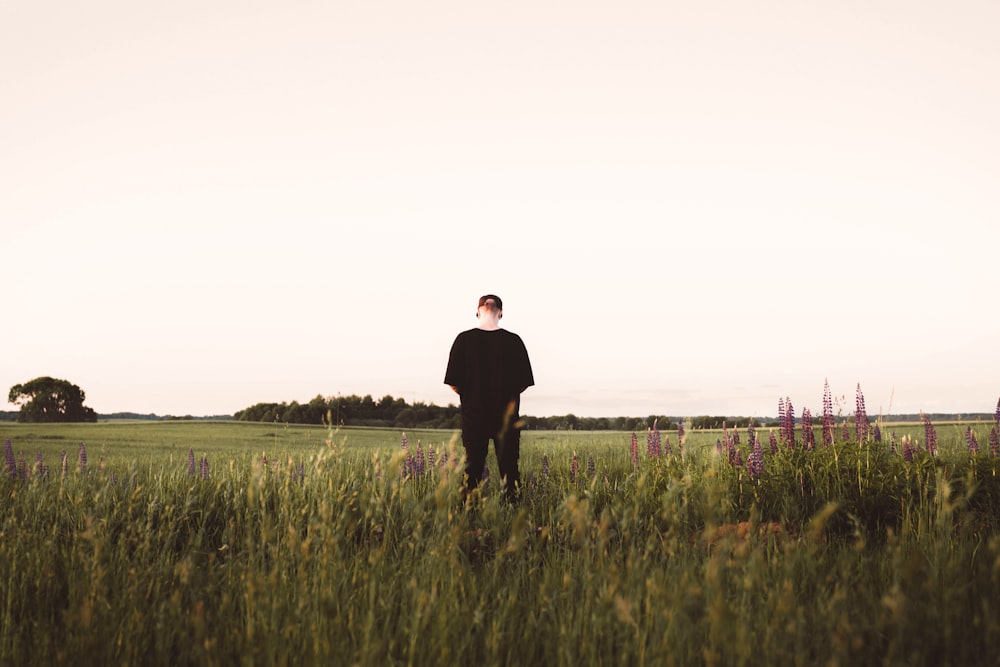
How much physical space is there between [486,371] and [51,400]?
55765 millimetres

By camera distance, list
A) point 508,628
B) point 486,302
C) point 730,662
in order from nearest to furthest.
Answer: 1. point 730,662
2. point 508,628
3. point 486,302

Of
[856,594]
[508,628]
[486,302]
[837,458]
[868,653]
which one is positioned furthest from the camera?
[486,302]

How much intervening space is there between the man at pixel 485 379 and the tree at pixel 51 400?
49260 mm

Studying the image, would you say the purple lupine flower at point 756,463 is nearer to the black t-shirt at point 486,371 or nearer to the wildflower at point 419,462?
the black t-shirt at point 486,371

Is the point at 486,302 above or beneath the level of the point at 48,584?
above

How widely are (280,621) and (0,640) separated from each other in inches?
58.4

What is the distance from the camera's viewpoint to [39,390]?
2002 inches

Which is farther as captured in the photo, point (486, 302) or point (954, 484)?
point (486, 302)

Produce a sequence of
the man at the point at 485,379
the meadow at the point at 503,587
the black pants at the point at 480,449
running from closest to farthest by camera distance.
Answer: the meadow at the point at 503,587, the black pants at the point at 480,449, the man at the point at 485,379

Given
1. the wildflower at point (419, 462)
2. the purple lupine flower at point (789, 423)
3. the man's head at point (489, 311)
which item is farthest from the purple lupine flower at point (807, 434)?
the wildflower at point (419, 462)

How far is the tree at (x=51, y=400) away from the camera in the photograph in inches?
1913

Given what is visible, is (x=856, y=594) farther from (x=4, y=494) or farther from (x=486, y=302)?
(x=4, y=494)

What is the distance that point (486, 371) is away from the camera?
27.4 feet

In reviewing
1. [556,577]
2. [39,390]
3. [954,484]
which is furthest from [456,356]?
[39,390]
